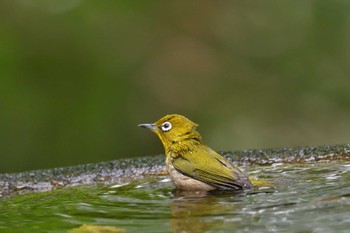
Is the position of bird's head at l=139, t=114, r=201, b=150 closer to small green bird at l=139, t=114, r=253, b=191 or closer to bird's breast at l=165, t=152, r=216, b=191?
small green bird at l=139, t=114, r=253, b=191

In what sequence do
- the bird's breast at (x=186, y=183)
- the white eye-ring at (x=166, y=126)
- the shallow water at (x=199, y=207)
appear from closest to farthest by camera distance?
the shallow water at (x=199, y=207) → the bird's breast at (x=186, y=183) → the white eye-ring at (x=166, y=126)

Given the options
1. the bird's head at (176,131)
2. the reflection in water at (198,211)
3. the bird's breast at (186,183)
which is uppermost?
the bird's head at (176,131)

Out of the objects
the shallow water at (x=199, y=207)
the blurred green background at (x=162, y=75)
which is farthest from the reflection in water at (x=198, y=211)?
the blurred green background at (x=162, y=75)

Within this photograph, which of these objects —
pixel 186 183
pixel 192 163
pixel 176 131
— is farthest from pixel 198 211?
pixel 176 131

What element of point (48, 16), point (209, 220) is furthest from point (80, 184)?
point (48, 16)

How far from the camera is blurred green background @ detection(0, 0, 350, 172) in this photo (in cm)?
1005

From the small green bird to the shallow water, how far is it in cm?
11

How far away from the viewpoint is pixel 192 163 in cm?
Answer: 539

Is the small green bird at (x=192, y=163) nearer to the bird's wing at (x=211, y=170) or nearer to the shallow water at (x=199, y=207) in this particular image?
the bird's wing at (x=211, y=170)

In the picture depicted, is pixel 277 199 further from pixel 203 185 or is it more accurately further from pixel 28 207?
pixel 28 207

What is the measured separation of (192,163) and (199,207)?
86 cm

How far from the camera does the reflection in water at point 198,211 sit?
12.5ft

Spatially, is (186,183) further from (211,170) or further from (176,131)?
(176,131)

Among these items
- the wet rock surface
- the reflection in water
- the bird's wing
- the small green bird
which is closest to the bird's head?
the small green bird
